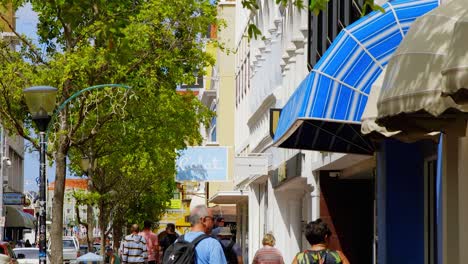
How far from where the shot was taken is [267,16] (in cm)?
3809

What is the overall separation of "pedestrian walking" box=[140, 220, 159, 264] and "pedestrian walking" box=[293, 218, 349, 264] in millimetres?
13033

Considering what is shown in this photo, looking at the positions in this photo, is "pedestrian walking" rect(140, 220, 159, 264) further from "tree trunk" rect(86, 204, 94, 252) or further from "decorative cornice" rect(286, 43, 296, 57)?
Answer: "tree trunk" rect(86, 204, 94, 252)

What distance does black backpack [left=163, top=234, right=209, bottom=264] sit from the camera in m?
10.2

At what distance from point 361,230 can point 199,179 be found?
2389 cm

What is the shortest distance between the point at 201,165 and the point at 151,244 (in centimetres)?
2289

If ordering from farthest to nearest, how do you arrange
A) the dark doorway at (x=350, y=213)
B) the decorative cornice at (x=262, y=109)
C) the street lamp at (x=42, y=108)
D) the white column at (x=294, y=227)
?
the decorative cornice at (x=262, y=109), the white column at (x=294, y=227), the dark doorway at (x=350, y=213), the street lamp at (x=42, y=108)

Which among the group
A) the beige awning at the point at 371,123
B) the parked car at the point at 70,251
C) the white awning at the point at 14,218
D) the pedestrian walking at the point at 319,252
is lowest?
the parked car at the point at 70,251

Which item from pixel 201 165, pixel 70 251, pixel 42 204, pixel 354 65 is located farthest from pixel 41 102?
pixel 70 251

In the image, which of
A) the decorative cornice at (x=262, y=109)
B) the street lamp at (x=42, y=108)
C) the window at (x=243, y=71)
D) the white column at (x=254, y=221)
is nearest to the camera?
the street lamp at (x=42, y=108)

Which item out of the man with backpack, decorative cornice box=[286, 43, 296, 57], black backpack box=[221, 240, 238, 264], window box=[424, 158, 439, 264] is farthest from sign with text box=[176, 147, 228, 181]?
the man with backpack

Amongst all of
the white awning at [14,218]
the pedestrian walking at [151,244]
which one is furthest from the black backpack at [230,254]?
the white awning at [14,218]

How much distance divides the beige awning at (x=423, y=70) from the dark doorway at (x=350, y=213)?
15.0 m

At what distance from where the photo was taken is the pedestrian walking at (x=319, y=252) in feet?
36.7

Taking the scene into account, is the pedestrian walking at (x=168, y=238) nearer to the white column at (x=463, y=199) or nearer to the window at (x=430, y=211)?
the window at (x=430, y=211)
